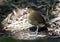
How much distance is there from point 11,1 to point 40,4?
83 cm

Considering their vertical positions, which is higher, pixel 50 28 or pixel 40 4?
pixel 40 4

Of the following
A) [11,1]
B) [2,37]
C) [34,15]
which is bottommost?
[2,37]

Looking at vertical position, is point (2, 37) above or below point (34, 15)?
below

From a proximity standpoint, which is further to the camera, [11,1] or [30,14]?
[11,1]

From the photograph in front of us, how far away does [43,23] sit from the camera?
31.1 ft

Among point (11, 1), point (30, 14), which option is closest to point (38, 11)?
point (30, 14)

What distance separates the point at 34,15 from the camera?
31.6ft

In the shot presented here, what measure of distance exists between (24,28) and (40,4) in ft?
4.09

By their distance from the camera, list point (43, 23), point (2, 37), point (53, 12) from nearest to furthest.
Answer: point (2, 37) → point (43, 23) → point (53, 12)

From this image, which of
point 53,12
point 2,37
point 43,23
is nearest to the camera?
point 2,37

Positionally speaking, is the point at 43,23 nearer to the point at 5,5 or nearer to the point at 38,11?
the point at 38,11

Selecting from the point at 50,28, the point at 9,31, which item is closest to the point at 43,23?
the point at 50,28

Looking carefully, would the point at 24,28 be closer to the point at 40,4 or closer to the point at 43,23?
the point at 43,23

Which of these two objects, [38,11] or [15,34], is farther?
[38,11]
